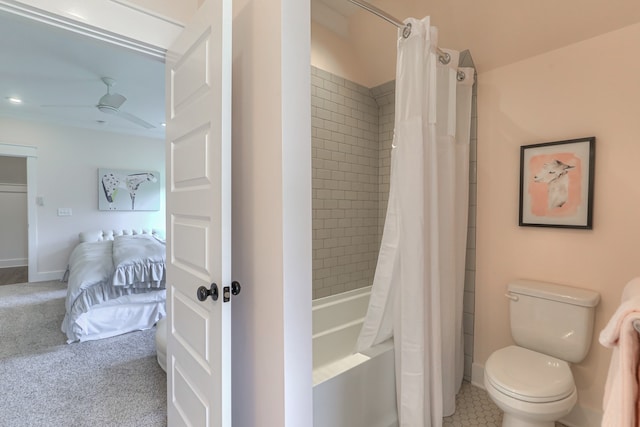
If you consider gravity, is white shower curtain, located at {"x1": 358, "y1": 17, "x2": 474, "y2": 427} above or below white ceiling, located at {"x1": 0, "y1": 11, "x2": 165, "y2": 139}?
below

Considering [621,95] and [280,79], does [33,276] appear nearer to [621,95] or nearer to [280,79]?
[280,79]

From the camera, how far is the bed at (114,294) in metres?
2.80

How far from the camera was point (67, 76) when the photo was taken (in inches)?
127

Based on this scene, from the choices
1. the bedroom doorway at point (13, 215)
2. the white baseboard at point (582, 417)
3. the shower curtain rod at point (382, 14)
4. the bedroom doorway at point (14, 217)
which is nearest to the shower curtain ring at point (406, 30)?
the shower curtain rod at point (382, 14)

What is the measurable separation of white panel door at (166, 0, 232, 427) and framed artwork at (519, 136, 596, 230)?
1.81m

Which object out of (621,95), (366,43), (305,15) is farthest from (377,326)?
(366,43)

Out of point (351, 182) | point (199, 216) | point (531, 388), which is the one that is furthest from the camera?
point (351, 182)

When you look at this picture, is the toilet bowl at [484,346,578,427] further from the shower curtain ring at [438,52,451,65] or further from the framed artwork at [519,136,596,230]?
the shower curtain ring at [438,52,451,65]

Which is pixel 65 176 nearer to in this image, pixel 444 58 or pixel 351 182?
pixel 351 182

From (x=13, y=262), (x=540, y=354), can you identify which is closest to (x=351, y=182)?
(x=540, y=354)

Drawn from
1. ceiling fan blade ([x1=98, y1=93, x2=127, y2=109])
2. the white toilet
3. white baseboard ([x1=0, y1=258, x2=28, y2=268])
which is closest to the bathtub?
the white toilet

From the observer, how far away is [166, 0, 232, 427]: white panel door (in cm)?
108

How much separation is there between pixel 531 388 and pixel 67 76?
15.4 ft

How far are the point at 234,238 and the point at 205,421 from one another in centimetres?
74
